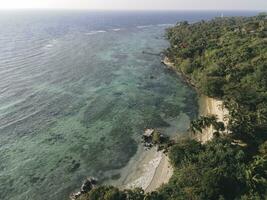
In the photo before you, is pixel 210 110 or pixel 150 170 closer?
pixel 150 170

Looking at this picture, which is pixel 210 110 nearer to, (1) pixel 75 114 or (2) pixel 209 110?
(2) pixel 209 110

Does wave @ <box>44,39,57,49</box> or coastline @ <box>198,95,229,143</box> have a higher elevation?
coastline @ <box>198,95,229,143</box>

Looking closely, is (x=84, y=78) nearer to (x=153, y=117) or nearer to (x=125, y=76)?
(x=125, y=76)

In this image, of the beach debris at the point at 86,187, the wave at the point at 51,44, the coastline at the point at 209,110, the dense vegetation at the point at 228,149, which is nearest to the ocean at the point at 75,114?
the beach debris at the point at 86,187

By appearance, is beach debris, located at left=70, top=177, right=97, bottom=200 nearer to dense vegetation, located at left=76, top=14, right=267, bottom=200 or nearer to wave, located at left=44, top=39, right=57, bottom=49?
dense vegetation, located at left=76, top=14, right=267, bottom=200

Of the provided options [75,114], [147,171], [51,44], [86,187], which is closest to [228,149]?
[147,171]

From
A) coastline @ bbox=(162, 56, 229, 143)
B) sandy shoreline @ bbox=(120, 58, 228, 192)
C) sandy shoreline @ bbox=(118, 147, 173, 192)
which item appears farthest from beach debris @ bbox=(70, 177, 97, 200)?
coastline @ bbox=(162, 56, 229, 143)

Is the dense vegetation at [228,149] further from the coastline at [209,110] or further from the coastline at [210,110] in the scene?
the coastline at [210,110]
